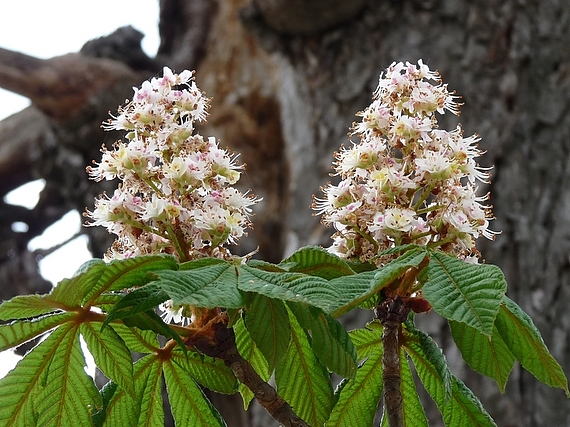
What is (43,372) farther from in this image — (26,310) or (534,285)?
(534,285)

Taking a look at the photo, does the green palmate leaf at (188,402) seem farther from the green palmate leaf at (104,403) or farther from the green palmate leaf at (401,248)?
the green palmate leaf at (401,248)

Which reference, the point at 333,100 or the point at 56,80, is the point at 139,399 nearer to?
the point at 333,100

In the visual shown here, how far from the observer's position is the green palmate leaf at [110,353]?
0.73 m

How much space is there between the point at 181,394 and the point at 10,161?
290cm

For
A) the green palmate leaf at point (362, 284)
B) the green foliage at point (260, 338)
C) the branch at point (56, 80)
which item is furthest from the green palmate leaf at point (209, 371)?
the branch at point (56, 80)

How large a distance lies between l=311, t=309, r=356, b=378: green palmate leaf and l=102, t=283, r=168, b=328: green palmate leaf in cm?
13

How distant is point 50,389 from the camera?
75 cm

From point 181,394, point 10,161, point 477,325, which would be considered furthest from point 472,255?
point 10,161

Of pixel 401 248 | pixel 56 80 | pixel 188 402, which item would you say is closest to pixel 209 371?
pixel 188 402

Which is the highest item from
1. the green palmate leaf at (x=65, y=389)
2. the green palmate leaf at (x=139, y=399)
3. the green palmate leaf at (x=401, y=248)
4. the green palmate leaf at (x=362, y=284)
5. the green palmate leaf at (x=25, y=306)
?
the green palmate leaf at (x=25, y=306)

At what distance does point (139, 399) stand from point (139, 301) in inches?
7.2

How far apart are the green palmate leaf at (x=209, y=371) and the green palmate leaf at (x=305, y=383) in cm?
5

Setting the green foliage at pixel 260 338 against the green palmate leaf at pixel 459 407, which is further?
the green palmate leaf at pixel 459 407

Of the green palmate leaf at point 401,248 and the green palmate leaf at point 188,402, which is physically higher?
the green palmate leaf at point 401,248
